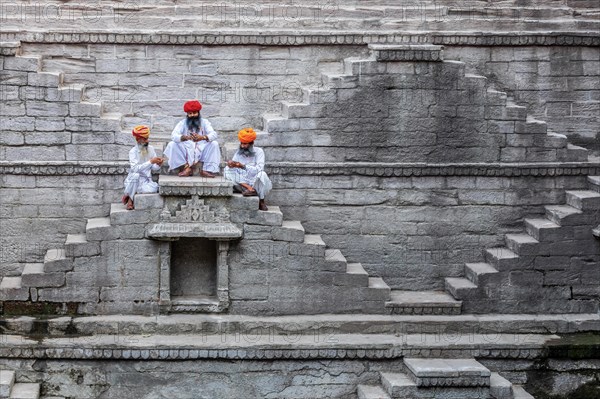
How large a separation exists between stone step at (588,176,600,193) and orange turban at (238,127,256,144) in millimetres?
5203

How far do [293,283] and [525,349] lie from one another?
11.3ft

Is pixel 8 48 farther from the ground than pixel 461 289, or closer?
farther from the ground

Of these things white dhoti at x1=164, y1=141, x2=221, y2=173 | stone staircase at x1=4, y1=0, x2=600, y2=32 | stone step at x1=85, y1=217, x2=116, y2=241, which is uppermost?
stone staircase at x1=4, y1=0, x2=600, y2=32

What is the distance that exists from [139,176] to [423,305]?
453 centimetres

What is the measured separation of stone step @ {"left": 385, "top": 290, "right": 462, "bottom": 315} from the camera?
21203 millimetres

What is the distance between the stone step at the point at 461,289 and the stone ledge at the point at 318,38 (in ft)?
12.1

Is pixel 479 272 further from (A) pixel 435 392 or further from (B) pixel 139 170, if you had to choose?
(B) pixel 139 170

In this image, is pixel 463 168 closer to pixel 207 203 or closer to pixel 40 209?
pixel 207 203

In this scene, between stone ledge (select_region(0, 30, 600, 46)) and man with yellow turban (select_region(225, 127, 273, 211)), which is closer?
man with yellow turban (select_region(225, 127, 273, 211))

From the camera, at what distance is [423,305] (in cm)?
2130

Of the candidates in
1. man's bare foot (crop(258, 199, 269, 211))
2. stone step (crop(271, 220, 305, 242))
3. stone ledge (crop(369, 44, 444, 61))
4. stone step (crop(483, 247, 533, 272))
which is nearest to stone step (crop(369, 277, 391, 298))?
stone step (crop(271, 220, 305, 242))

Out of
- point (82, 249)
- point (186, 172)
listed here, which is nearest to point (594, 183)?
point (186, 172)

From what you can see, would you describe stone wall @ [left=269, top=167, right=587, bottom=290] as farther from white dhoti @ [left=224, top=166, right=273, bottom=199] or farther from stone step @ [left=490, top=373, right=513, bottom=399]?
stone step @ [left=490, top=373, right=513, bottom=399]

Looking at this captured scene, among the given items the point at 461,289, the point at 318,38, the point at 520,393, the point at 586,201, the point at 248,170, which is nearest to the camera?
the point at 520,393
